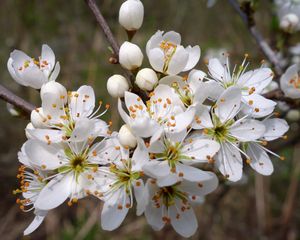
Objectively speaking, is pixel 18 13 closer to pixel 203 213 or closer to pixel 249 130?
pixel 203 213


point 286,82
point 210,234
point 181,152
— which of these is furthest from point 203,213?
point 181,152

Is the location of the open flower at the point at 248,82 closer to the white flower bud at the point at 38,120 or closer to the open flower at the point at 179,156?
the open flower at the point at 179,156

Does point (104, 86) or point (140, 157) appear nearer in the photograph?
point (140, 157)

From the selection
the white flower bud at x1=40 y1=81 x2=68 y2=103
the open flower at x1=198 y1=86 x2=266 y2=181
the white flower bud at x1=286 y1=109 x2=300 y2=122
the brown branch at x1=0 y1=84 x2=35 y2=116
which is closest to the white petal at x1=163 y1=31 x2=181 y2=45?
the open flower at x1=198 y1=86 x2=266 y2=181

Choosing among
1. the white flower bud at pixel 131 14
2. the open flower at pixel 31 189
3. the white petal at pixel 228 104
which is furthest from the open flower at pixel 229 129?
the open flower at pixel 31 189

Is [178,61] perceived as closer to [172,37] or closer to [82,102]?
[172,37]

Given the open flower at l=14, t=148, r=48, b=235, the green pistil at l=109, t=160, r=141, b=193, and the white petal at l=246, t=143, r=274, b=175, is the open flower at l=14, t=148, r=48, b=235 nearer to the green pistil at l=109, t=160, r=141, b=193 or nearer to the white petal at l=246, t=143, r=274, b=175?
the green pistil at l=109, t=160, r=141, b=193

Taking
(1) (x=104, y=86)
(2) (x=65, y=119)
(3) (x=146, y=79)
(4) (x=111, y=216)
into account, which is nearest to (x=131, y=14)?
(3) (x=146, y=79)
